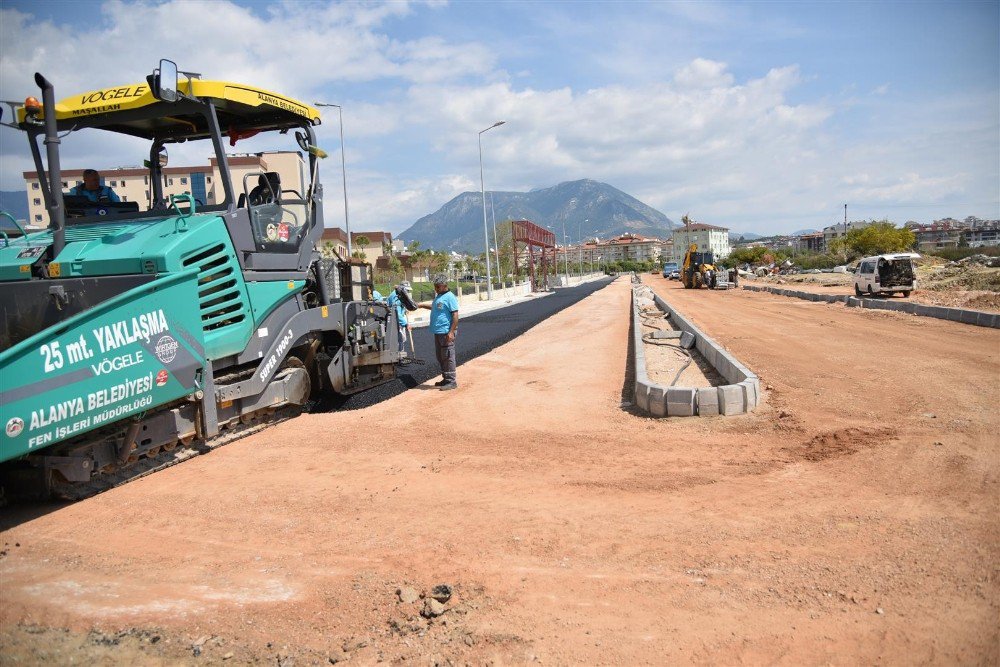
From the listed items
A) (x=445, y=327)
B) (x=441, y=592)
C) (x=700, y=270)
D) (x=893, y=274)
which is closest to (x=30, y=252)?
(x=441, y=592)

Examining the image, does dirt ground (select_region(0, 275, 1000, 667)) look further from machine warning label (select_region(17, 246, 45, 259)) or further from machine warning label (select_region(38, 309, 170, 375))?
machine warning label (select_region(17, 246, 45, 259))

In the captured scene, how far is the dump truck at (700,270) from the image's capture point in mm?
41031

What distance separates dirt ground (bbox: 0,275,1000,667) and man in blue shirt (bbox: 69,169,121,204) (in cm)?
269

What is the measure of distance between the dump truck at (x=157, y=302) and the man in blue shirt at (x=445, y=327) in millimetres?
1605

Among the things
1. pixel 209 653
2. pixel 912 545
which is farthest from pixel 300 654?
pixel 912 545

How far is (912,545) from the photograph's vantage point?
3555 millimetres

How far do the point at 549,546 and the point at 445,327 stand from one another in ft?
18.1

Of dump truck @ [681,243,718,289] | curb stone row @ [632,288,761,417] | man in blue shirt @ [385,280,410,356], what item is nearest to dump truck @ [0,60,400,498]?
man in blue shirt @ [385,280,410,356]

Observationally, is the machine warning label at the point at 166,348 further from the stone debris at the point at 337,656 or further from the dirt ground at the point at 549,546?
the stone debris at the point at 337,656

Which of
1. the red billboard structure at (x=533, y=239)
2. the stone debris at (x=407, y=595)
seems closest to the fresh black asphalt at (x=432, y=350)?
the stone debris at (x=407, y=595)

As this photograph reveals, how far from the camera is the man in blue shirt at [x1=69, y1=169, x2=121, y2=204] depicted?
20.3 feet

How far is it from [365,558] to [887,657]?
255 centimetres

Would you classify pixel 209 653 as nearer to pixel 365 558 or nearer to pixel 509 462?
pixel 365 558

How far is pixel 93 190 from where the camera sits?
20.4 feet
